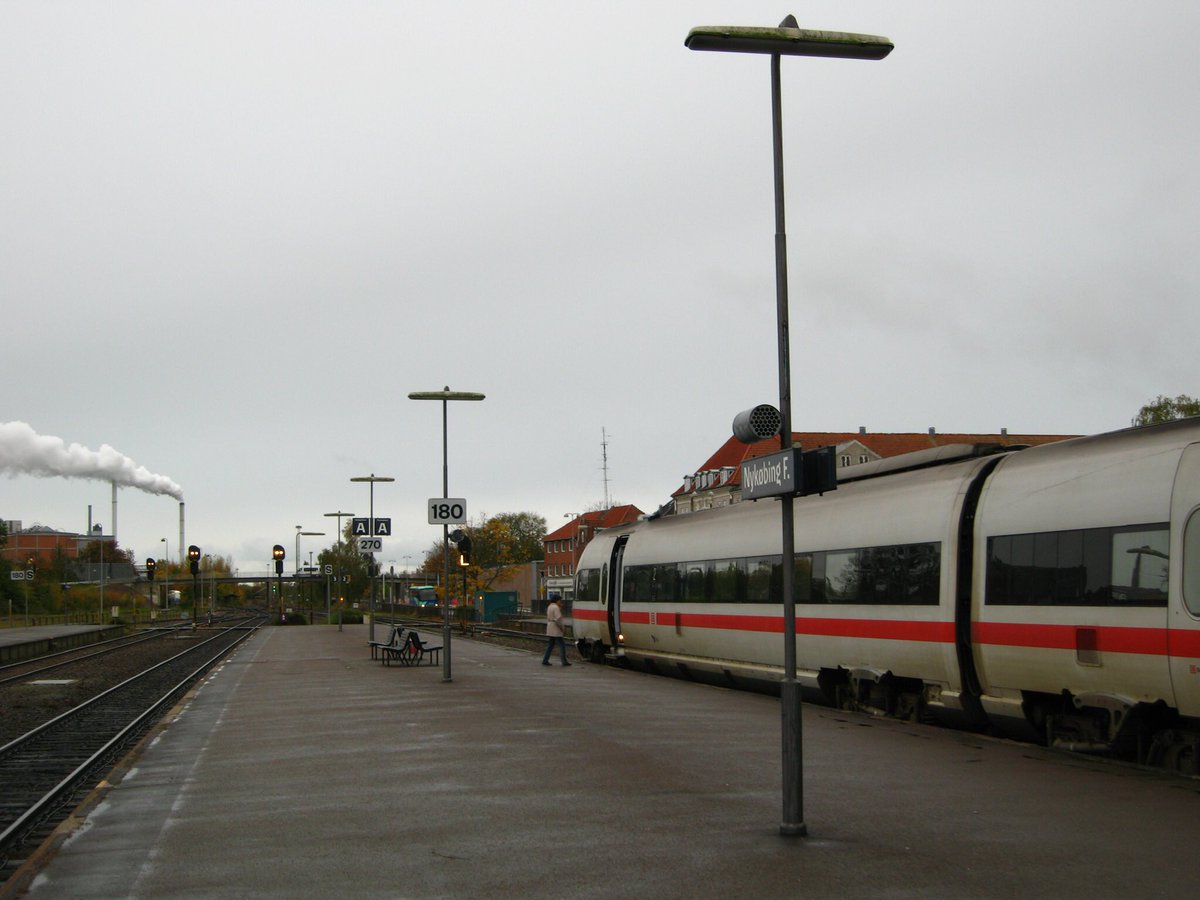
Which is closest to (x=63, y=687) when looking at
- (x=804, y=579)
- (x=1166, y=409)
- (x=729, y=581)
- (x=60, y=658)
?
(x=60, y=658)

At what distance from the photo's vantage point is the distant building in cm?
14125

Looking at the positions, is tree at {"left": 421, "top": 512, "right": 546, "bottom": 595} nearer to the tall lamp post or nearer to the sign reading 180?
the sign reading 180

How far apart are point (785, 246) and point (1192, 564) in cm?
462

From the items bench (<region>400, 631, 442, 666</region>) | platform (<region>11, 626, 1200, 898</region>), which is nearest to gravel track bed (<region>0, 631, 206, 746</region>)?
platform (<region>11, 626, 1200, 898</region>)

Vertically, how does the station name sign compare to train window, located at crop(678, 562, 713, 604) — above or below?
above

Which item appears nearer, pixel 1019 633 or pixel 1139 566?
pixel 1139 566

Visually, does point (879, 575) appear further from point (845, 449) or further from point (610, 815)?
point (845, 449)

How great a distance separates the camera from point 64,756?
15.2 meters

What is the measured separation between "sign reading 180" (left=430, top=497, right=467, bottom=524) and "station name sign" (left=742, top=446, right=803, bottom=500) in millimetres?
15468

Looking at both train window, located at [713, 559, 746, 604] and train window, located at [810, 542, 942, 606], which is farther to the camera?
train window, located at [713, 559, 746, 604]

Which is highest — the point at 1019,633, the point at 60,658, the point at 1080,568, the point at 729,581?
the point at 1080,568

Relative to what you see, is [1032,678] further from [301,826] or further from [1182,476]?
[301,826]

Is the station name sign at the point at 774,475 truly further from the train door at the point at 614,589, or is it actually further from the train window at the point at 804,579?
the train door at the point at 614,589

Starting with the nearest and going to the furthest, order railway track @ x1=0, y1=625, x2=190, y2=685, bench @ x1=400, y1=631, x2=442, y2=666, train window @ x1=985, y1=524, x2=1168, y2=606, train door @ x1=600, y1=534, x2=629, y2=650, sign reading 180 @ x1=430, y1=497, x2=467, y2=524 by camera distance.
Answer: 1. train window @ x1=985, y1=524, x2=1168, y2=606
2. sign reading 180 @ x1=430, y1=497, x2=467, y2=524
3. train door @ x1=600, y1=534, x2=629, y2=650
4. bench @ x1=400, y1=631, x2=442, y2=666
5. railway track @ x1=0, y1=625, x2=190, y2=685
